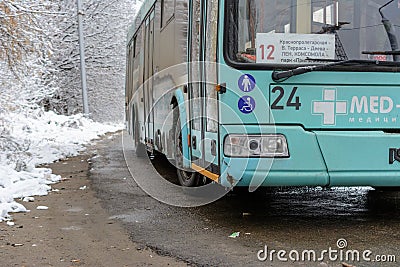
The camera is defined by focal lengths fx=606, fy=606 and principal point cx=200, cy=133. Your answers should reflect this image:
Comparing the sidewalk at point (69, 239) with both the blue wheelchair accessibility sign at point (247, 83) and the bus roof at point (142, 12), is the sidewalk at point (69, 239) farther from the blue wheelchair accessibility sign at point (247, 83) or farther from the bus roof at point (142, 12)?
the bus roof at point (142, 12)

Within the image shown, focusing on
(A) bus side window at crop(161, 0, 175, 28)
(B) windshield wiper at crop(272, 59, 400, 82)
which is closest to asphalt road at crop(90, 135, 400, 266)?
(B) windshield wiper at crop(272, 59, 400, 82)

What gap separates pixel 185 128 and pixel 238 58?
1811 mm

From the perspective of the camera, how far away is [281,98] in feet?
18.9

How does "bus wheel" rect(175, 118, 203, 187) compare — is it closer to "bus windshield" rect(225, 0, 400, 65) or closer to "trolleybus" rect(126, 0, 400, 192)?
"trolleybus" rect(126, 0, 400, 192)

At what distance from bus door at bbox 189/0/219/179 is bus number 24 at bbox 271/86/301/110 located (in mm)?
592

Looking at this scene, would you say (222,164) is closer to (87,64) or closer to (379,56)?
(379,56)

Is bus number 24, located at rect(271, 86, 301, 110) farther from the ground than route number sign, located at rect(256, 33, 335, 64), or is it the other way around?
route number sign, located at rect(256, 33, 335, 64)

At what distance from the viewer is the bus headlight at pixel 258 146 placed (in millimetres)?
5668

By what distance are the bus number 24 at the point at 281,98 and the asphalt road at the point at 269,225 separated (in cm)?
123

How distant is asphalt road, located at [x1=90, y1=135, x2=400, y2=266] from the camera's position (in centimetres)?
511

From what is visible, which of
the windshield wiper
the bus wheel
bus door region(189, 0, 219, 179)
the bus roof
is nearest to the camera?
the windshield wiper

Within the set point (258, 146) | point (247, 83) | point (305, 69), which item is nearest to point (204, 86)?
point (247, 83)

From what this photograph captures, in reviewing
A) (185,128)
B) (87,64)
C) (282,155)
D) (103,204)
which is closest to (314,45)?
(282,155)

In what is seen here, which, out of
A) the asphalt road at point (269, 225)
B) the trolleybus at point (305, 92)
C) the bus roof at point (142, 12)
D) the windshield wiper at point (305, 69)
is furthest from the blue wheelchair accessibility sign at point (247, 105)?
the bus roof at point (142, 12)
